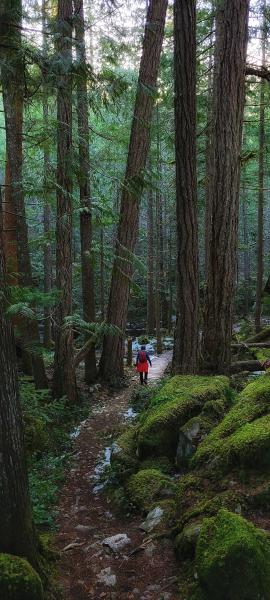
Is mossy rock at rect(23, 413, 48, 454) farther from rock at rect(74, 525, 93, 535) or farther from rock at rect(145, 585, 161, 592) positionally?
rock at rect(145, 585, 161, 592)

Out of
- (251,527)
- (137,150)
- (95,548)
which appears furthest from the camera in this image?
(137,150)

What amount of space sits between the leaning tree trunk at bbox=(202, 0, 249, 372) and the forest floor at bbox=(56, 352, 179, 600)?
3.07 meters

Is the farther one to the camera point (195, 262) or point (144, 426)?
point (195, 262)

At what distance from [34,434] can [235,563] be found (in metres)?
4.86

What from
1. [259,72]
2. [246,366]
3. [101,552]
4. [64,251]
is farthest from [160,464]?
[259,72]

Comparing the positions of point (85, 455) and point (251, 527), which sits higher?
point (251, 527)

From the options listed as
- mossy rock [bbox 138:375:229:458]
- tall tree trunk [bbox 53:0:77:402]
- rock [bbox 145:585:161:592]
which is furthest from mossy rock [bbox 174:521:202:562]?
tall tree trunk [bbox 53:0:77:402]

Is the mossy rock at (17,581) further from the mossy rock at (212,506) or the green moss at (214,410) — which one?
the green moss at (214,410)

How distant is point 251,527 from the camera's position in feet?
11.0

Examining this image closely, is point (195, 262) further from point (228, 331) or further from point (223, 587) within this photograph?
point (223, 587)

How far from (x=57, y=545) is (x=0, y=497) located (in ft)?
5.67

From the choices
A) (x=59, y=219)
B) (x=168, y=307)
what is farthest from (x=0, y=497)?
(x=168, y=307)

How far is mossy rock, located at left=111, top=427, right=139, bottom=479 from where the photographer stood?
595 centimetres

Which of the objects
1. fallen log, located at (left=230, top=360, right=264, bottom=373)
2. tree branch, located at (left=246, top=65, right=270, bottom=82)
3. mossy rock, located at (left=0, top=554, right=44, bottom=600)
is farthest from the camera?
fallen log, located at (left=230, top=360, right=264, bottom=373)
